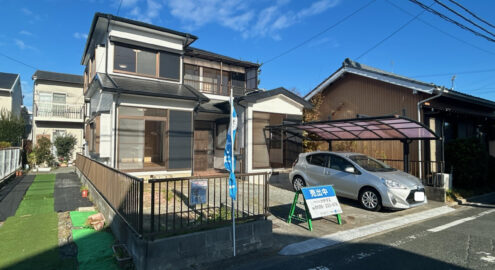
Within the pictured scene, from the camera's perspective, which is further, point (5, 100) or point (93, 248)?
point (5, 100)

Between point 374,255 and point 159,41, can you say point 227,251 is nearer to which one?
point 374,255

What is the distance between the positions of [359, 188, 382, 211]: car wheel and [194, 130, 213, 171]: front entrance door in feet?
25.9

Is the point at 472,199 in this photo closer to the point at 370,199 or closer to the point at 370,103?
the point at 370,199

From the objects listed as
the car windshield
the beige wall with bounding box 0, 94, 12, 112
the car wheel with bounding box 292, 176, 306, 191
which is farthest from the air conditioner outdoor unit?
the beige wall with bounding box 0, 94, 12, 112

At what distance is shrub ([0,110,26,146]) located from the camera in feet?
47.5

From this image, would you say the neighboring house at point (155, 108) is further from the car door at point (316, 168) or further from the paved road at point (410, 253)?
the paved road at point (410, 253)

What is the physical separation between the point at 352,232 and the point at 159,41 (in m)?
10.1

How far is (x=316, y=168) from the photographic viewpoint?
26.2 feet

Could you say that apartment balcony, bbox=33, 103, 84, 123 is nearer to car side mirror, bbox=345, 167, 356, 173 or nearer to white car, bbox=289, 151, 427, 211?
white car, bbox=289, 151, 427, 211

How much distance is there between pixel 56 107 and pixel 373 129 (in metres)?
19.7

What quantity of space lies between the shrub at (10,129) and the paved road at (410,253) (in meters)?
17.1

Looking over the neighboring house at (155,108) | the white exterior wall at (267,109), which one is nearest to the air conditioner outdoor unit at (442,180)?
the neighboring house at (155,108)

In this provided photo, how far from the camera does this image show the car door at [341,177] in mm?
7066

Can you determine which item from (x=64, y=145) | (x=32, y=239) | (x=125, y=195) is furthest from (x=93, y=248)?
(x=64, y=145)
